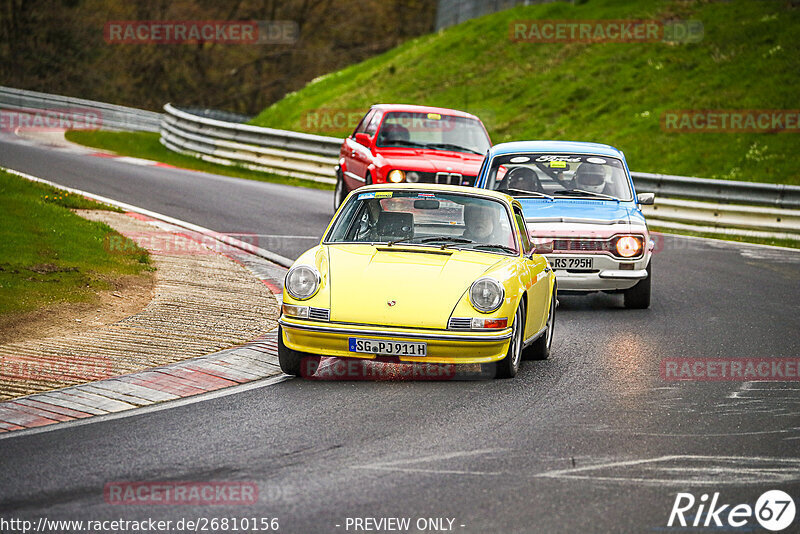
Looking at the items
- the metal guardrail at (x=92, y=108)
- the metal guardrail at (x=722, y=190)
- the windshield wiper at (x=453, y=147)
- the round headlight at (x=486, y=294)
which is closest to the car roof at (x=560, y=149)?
the windshield wiper at (x=453, y=147)

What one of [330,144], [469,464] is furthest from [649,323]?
[330,144]

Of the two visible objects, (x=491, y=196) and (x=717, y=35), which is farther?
(x=717, y=35)

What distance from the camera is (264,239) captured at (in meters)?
16.4

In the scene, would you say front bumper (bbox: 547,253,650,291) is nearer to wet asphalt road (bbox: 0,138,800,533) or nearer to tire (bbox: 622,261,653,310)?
tire (bbox: 622,261,653,310)

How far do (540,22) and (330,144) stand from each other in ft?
41.0

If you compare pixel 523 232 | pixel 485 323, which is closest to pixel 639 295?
pixel 523 232

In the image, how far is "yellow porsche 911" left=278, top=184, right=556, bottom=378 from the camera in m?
8.42

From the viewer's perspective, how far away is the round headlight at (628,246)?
12406mm

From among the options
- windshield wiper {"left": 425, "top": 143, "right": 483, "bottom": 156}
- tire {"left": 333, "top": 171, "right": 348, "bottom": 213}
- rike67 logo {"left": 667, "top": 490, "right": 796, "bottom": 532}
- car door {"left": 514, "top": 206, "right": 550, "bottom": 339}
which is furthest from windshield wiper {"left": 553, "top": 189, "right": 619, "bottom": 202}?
rike67 logo {"left": 667, "top": 490, "right": 796, "bottom": 532}

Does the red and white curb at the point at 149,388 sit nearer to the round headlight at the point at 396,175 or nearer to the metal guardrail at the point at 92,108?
the round headlight at the point at 396,175

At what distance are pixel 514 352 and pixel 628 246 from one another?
4.00 m

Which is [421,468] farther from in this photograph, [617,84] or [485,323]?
[617,84]

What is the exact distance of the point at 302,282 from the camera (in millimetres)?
8758

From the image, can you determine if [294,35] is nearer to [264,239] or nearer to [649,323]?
[264,239]
